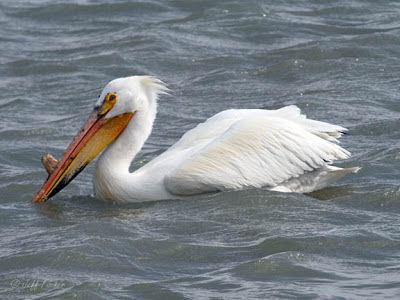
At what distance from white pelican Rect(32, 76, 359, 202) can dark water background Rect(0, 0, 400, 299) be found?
129 mm

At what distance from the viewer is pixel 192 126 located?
8.60 m

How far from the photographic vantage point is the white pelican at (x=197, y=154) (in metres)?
6.36

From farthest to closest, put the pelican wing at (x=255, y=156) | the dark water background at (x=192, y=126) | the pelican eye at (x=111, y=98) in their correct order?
1. the pelican eye at (x=111, y=98)
2. the pelican wing at (x=255, y=156)
3. the dark water background at (x=192, y=126)

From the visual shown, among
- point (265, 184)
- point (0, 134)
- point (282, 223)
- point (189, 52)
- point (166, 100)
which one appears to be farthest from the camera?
point (189, 52)

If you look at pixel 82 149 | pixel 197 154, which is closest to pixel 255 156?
pixel 197 154

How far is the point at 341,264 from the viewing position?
16.6 ft

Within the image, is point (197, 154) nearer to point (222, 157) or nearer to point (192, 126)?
point (222, 157)

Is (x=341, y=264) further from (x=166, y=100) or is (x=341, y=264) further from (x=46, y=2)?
(x=46, y=2)

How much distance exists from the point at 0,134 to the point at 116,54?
2.80 m

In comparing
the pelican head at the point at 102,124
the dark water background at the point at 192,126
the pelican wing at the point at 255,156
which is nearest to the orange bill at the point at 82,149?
the pelican head at the point at 102,124

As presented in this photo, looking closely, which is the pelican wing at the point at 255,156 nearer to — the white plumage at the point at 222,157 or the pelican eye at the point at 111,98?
the white plumage at the point at 222,157

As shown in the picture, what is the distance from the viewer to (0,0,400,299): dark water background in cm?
498

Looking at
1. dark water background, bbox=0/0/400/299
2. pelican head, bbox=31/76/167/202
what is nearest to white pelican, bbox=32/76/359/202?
pelican head, bbox=31/76/167/202

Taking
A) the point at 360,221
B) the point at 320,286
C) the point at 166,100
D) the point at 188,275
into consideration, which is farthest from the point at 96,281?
the point at 166,100
